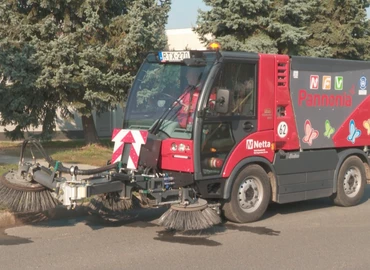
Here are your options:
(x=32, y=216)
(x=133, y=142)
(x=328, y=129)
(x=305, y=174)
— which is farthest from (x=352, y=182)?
(x=32, y=216)

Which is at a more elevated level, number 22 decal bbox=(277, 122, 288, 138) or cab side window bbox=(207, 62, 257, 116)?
cab side window bbox=(207, 62, 257, 116)

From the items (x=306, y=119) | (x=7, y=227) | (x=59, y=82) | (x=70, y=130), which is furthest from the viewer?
(x=70, y=130)

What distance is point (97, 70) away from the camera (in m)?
15.7

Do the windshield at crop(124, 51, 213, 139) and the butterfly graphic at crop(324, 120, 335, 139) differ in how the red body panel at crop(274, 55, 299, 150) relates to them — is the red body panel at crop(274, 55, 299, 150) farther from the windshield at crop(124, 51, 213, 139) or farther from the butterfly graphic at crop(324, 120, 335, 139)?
the windshield at crop(124, 51, 213, 139)

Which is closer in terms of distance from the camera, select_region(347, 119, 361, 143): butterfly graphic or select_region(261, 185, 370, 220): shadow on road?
select_region(261, 185, 370, 220): shadow on road

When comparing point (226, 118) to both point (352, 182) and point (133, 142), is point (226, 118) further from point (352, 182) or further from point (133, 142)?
point (352, 182)

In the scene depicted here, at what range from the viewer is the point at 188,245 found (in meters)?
7.49

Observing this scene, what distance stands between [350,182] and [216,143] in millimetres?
3401

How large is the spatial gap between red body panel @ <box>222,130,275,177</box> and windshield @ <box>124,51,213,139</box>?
793 millimetres

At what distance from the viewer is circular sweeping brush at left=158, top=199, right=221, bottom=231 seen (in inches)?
299

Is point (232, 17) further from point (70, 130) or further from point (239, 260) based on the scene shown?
point (239, 260)

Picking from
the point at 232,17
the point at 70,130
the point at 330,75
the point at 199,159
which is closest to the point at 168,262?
the point at 199,159

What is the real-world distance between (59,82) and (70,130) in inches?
349

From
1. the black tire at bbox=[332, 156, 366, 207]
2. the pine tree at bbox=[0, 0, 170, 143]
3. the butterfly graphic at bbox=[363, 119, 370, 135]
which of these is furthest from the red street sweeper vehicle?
the pine tree at bbox=[0, 0, 170, 143]
